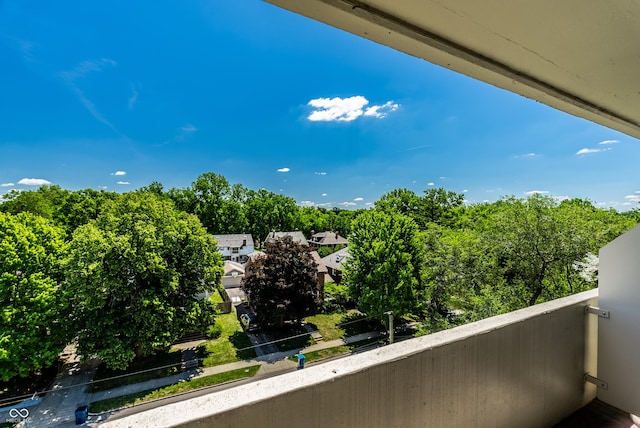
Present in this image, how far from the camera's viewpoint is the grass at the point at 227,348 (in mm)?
10755

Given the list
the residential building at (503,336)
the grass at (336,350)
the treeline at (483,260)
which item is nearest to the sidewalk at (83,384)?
the grass at (336,350)

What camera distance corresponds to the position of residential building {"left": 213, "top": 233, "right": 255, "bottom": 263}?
27.3 m

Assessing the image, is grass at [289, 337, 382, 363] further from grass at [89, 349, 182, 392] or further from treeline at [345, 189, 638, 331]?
grass at [89, 349, 182, 392]

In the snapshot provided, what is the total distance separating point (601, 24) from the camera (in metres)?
0.72

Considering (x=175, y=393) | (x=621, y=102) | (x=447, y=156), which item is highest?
(x=447, y=156)

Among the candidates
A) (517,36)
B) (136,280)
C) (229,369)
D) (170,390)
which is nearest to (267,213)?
(136,280)

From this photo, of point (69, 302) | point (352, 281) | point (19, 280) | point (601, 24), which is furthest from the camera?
point (352, 281)

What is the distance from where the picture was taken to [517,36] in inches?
28.6

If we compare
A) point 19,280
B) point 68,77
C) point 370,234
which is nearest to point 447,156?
point 370,234

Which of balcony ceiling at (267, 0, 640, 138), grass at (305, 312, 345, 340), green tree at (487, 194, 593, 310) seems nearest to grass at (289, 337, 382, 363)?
grass at (305, 312, 345, 340)

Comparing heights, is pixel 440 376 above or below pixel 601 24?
below

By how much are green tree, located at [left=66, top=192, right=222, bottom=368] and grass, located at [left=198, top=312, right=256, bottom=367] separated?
1266 mm

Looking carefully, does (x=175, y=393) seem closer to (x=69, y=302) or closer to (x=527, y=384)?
(x=69, y=302)

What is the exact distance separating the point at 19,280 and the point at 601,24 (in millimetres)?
13014
